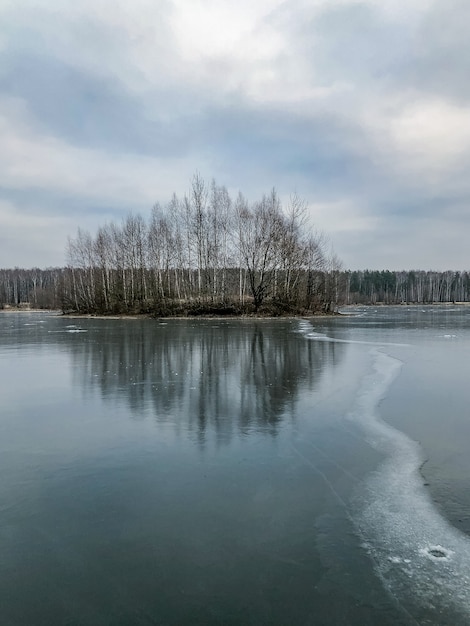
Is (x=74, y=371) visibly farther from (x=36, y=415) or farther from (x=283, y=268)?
(x=283, y=268)

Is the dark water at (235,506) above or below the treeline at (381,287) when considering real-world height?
below

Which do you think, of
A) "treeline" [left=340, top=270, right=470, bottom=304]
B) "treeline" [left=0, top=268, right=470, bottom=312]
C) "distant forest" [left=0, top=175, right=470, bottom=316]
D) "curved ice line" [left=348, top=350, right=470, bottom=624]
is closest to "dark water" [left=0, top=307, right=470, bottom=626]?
"curved ice line" [left=348, top=350, right=470, bottom=624]

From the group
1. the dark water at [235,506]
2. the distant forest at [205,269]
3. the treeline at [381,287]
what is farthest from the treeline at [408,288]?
the dark water at [235,506]

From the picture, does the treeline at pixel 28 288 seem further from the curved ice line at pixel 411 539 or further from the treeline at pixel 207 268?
the curved ice line at pixel 411 539

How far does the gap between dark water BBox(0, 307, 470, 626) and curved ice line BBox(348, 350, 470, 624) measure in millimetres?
14

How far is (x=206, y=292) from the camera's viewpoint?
4422 cm

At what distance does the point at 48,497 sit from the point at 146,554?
4.50ft

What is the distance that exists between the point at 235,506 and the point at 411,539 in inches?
54.3

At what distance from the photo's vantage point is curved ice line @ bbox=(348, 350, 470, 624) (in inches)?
108

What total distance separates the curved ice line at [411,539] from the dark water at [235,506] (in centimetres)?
1

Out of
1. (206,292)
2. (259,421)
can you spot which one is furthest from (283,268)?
(259,421)

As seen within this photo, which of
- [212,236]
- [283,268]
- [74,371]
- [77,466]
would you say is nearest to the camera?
[77,466]

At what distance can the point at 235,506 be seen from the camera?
12.6 ft

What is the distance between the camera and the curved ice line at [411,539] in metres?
2.75
